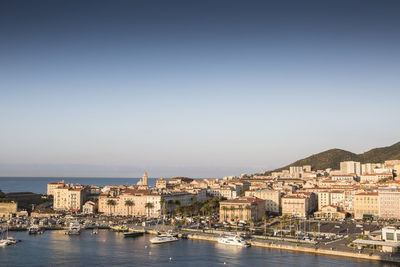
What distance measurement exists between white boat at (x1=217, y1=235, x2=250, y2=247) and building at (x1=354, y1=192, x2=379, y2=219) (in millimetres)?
20133

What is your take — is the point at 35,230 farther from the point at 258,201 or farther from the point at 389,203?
the point at 389,203

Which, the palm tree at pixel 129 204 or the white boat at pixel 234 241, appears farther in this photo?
the palm tree at pixel 129 204

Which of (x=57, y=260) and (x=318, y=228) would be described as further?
(x=318, y=228)

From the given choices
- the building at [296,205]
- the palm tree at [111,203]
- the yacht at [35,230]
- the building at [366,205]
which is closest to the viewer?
the yacht at [35,230]

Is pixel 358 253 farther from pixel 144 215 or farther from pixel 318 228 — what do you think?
pixel 144 215

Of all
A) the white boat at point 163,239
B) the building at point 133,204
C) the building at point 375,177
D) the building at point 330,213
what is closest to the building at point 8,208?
the building at point 133,204

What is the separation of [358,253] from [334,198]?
27939mm

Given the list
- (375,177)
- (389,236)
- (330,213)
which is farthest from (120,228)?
(375,177)

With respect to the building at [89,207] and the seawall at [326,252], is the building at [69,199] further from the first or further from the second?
the seawall at [326,252]

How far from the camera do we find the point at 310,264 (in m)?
27.6

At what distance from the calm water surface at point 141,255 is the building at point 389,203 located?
21.0 meters

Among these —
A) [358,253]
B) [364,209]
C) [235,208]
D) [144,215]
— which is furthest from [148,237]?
[364,209]

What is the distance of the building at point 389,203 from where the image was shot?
153 feet

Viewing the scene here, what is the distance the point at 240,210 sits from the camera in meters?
47.6
